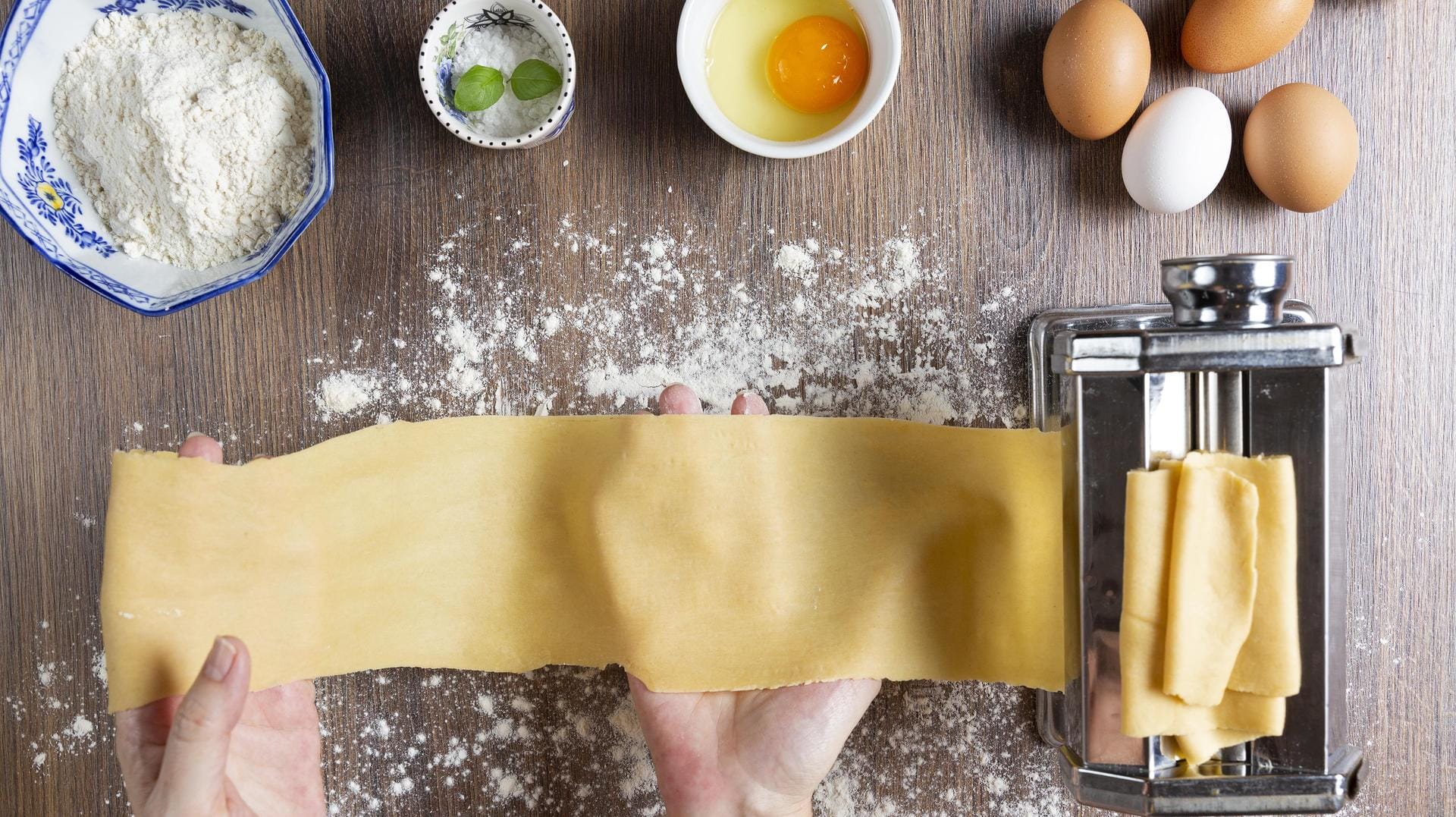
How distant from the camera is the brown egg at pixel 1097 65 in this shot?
76 cm

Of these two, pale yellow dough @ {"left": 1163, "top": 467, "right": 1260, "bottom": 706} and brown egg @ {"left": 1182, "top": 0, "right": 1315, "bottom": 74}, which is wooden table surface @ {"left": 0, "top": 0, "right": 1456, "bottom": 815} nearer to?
brown egg @ {"left": 1182, "top": 0, "right": 1315, "bottom": 74}

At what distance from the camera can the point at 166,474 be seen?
0.81 metres

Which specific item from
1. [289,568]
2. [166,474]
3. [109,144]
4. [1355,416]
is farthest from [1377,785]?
[109,144]

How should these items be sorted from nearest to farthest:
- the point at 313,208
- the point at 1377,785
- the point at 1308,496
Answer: the point at 1308,496 → the point at 313,208 → the point at 1377,785

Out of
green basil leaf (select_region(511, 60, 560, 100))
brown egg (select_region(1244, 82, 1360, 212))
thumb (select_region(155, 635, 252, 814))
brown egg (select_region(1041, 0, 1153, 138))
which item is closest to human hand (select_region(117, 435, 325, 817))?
thumb (select_region(155, 635, 252, 814))

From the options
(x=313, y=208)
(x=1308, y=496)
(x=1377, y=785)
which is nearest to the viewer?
(x=1308, y=496)

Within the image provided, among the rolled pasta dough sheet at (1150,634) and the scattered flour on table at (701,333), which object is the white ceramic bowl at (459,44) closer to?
the scattered flour on table at (701,333)

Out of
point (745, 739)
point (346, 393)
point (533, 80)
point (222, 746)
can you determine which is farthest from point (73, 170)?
point (745, 739)

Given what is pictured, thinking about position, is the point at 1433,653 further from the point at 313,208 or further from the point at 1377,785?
the point at 313,208

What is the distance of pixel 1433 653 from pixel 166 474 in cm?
127

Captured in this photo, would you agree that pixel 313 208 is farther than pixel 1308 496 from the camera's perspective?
Yes

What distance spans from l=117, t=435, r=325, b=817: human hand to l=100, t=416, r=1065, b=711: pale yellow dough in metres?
0.03

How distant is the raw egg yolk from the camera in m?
0.79

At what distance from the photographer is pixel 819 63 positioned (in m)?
0.79
